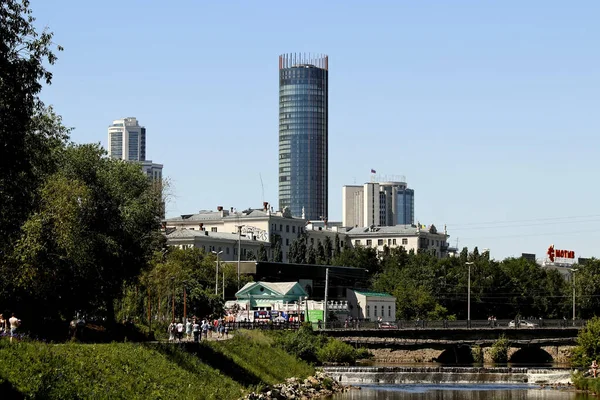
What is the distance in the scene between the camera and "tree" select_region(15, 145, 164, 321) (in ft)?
204

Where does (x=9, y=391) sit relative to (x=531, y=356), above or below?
above

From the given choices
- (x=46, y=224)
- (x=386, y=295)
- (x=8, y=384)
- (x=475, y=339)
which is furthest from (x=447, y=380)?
(x=386, y=295)

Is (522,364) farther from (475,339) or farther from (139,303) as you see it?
(139,303)

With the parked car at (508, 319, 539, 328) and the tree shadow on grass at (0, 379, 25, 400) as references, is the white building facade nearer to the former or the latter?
the parked car at (508, 319, 539, 328)

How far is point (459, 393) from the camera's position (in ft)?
267

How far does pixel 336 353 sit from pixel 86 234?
46.5 metres

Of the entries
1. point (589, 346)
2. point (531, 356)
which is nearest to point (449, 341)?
point (531, 356)

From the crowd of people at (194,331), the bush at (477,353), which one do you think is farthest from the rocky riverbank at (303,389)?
the bush at (477,353)

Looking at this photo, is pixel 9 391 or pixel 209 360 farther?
pixel 209 360

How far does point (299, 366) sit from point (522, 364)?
117 ft

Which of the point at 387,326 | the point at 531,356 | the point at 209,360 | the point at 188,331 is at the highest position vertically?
the point at 188,331

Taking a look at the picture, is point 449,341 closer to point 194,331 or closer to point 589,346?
point 589,346

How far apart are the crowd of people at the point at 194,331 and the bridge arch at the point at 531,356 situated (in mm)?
35093

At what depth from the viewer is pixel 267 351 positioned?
290 feet
